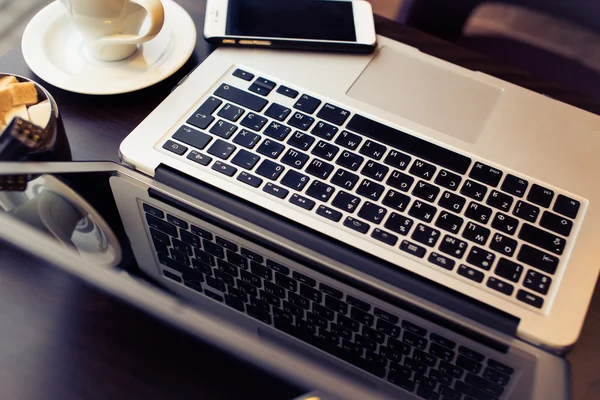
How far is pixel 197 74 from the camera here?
1.73ft

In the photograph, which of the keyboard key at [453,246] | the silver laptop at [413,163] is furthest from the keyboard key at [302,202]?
the keyboard key at [453,246]

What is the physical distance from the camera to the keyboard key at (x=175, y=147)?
18.4 inches

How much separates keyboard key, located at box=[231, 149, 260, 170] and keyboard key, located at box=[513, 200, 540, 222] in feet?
0.68

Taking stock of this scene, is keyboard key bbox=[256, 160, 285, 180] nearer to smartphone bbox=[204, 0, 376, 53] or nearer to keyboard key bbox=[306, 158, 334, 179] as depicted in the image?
keyboard key bbox=[306, 158, 334, 179]

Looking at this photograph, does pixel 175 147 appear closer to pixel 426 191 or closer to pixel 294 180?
pixel 294 180

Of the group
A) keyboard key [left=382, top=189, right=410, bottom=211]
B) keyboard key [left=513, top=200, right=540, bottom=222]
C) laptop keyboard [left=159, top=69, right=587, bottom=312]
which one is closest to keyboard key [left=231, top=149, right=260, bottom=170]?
laptop keyboard [left=159, top=69, right=587, bottom=312]

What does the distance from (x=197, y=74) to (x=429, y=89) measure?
216 millimetres

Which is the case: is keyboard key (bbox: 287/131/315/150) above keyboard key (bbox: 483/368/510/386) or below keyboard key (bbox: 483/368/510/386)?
above

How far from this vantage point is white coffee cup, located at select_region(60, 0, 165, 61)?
513 millimetres

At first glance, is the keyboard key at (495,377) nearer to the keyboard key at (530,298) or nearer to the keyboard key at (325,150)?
the keyboard key at (530,298)

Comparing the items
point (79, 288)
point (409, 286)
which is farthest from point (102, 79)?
point (409, 286)

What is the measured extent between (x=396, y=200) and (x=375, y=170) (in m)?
0.03

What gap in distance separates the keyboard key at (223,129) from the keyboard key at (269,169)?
0.14ft

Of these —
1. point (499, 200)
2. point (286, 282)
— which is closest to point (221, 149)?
point (286, 282)
